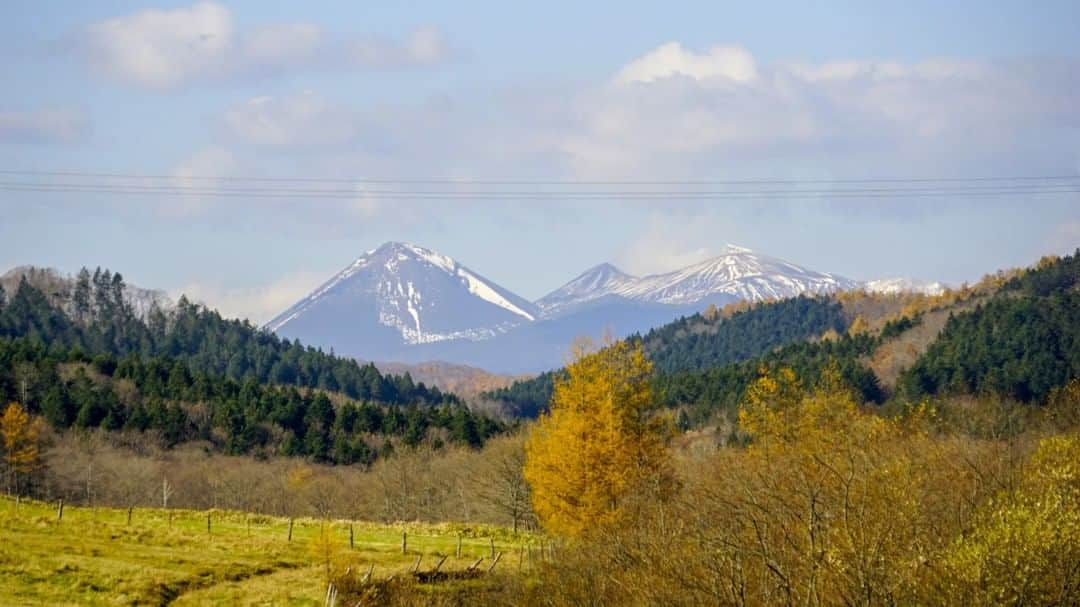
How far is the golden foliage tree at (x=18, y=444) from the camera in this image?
4124 inches

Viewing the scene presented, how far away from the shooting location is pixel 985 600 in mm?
26688

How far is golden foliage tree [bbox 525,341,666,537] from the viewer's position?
53.8 metres

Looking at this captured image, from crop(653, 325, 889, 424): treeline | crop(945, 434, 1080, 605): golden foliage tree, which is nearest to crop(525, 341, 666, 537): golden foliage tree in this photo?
crop(945, 434, 1080, 605): golden foliage tree

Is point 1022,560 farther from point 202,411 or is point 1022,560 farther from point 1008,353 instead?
point 1008,353

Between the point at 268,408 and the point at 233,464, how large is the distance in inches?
807

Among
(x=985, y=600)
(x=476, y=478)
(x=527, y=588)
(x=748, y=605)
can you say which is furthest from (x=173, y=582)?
(x=476, y=478)

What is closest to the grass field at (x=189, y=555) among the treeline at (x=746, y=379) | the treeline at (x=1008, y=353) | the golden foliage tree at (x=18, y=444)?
the golden foliage tree at (x=18, y=444)

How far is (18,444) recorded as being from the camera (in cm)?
10800

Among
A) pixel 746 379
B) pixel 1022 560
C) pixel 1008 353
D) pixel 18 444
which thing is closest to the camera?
pixel 1022 560

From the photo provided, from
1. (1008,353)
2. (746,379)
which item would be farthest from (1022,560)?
(746,379)

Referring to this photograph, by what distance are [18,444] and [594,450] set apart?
74.2 m

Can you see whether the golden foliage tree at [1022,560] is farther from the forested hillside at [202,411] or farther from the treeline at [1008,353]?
the forested hillside at [202,411]

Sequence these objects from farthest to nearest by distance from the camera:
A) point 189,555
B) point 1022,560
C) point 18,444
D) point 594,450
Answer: point 18,444 < point 594,450 < point 189,555 < point 1022,560

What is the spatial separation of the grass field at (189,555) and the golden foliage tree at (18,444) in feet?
114
